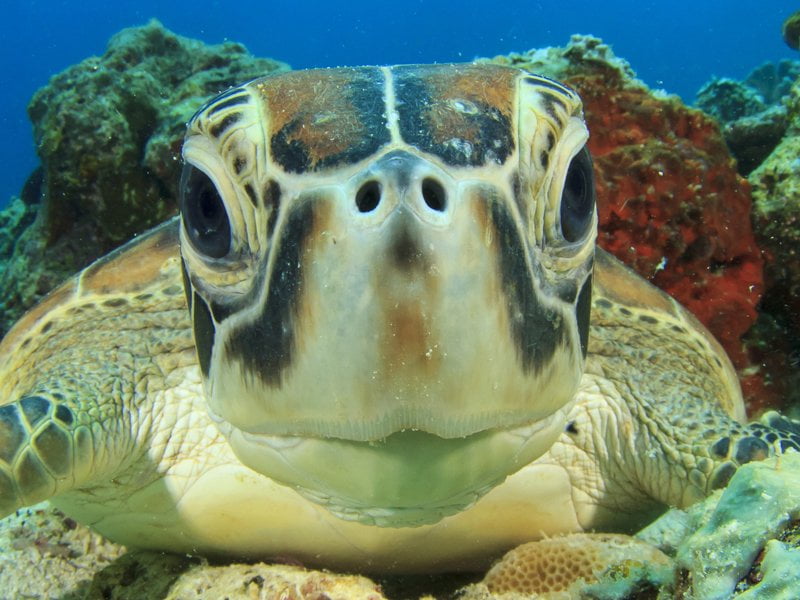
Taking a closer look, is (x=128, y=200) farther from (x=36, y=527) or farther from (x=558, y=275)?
(x=558, y=275)

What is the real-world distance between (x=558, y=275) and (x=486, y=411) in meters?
0.33

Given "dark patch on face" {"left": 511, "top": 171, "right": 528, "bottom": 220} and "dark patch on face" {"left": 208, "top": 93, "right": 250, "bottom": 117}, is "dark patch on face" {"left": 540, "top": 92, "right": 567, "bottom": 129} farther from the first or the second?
"dark patch on face" {"left": 208, "top": 93, "right": 250, "bottom": 117}

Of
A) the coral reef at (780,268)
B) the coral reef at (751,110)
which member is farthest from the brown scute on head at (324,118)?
the coral reef at (751,110)

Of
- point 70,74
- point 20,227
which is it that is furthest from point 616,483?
point 20,227

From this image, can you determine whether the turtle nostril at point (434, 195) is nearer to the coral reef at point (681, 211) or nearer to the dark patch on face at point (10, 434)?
the dark patch on face at point (10, 434)

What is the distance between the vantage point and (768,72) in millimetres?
12914

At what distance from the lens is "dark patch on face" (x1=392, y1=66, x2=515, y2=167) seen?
3.61 ft

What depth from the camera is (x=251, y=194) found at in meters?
1.22

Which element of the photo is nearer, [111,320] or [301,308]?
[301,308]

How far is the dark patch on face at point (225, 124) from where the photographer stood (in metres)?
1.32

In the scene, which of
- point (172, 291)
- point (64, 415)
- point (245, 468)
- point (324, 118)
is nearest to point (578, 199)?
point (324, 118)

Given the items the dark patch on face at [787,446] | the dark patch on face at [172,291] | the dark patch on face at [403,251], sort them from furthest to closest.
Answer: the dark patch on face at [172,291]
the dark patch on face at [787,446]
the dark patch on face at [403,251]

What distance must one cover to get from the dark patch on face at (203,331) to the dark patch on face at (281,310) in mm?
217

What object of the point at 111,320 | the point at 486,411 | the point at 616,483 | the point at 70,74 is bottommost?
the point at 616,483
